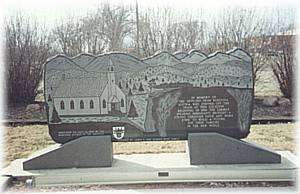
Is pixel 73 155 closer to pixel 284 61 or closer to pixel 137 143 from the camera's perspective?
pixel 137 143

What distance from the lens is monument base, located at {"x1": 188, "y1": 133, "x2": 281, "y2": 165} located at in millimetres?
5352

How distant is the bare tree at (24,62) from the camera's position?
11898 mm

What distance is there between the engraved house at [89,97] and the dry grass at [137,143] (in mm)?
1312

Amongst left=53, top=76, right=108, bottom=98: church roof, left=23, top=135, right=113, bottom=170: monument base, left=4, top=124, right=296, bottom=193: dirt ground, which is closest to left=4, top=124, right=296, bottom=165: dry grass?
left=4, top=124, right=296, bottom=193: dirt ground

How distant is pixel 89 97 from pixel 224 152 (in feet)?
6.74

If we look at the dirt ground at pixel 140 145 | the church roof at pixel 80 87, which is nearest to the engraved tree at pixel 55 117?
the church roof at pixel 80 87

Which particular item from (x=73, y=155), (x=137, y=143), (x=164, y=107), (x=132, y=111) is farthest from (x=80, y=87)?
(x=137, y=143)

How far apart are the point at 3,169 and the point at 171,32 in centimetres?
717

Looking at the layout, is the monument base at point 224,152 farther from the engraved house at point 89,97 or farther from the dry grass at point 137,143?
the dry grass at point 137,143

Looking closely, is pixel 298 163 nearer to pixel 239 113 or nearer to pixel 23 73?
pixel 239 113

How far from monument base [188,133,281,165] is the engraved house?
116 cm

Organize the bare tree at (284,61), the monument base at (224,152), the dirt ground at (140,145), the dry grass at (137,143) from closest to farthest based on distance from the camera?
the dirt ground at (140,145) → the monument base at (224,152) → the dry grass at (137,143) → the bare tree at (284,61)

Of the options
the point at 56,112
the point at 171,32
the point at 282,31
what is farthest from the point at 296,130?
the point at 56,112

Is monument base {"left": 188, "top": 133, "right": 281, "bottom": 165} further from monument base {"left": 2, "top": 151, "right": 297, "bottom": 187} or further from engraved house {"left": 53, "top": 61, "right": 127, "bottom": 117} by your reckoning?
engraved house {"left": 53, "top": 61, "right": 127, "bottom": 117}
